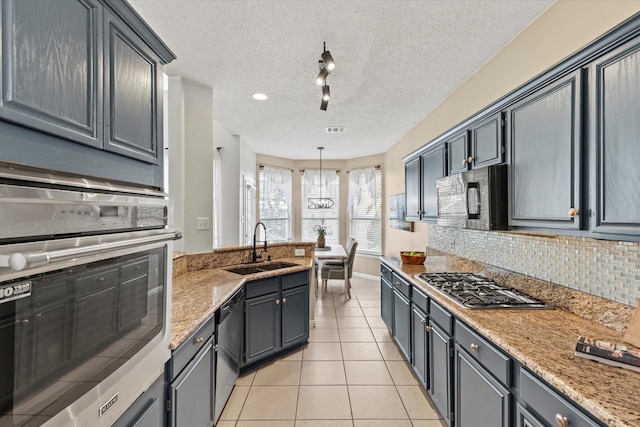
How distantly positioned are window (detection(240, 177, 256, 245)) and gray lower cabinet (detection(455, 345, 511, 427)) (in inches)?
154

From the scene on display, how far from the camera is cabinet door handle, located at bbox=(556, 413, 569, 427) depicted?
1.02 meters

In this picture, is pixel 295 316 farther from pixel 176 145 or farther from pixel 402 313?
pixel 176 145

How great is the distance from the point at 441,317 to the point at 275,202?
16.5 ft

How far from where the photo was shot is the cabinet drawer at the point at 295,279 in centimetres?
304

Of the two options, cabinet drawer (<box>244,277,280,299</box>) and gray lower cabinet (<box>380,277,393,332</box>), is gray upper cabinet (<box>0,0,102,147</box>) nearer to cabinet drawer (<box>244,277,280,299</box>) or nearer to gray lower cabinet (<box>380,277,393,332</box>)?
cabinet drawer (<box>244,277,280,299</box>)

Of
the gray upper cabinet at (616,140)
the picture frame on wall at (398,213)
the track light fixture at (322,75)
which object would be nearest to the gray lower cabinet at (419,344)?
the gray upper cabinet at (616,140)

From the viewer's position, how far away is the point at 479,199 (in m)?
Answer: 2.06

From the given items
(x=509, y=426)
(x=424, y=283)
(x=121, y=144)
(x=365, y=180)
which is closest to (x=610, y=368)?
(x=509, y=426)

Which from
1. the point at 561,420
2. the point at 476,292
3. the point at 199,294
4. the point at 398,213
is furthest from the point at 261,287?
the point at 398,213

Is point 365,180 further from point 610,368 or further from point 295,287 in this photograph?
point 610,368

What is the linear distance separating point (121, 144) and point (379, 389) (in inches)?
102

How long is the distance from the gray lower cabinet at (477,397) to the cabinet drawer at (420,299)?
0.48 m

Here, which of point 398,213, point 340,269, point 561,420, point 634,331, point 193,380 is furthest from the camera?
point 398,213

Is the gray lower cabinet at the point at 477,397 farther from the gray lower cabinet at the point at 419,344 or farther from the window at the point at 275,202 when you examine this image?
the window at the point at 275,202
